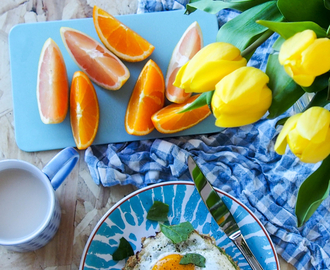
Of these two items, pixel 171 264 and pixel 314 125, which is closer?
pixel 314 125

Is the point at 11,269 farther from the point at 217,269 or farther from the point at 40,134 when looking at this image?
the point at 217,269

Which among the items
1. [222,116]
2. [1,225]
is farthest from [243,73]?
[1,225]

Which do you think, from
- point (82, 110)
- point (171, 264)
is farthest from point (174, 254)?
point (82, 110)

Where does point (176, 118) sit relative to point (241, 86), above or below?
below

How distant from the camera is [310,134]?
406mm

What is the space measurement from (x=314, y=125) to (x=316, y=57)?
0.08m

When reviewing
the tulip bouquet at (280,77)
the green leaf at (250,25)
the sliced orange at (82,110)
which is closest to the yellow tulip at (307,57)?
the tulip bouquet at (280,77)

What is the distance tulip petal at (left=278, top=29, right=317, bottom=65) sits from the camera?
0.39m

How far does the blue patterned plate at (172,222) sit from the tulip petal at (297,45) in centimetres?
50

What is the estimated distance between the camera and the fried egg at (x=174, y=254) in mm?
763

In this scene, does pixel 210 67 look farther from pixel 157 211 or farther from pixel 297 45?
pixel 157 211

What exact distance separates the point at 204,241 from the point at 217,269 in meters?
0.07

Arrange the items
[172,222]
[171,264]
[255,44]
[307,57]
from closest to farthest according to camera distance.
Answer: [307,57], [255,44], [171,264], [172,222]

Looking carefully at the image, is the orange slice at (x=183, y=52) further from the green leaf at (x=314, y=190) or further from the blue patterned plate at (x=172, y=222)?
the green leaf at (x=314, y=190)
